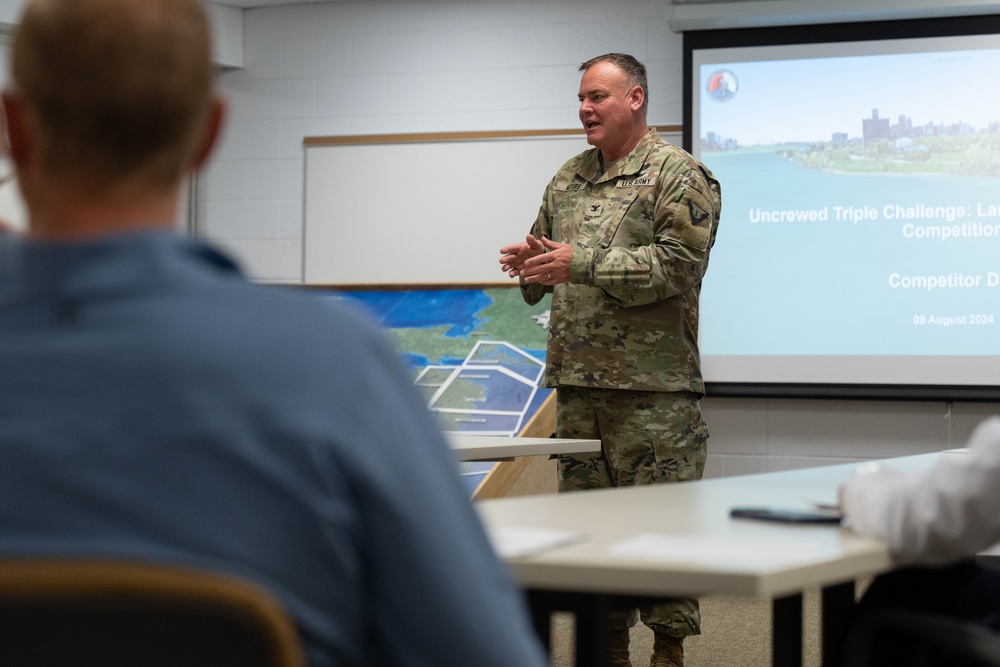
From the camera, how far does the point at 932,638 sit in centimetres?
120

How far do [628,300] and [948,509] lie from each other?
1.96 metres

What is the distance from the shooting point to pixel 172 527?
674 mm

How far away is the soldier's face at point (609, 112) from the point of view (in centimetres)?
330

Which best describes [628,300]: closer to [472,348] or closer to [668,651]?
[668,651]

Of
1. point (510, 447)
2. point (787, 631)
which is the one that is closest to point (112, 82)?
point (787, 631)

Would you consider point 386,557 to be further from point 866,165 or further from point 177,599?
point 866,165

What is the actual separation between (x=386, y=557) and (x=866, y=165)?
14.6 feet

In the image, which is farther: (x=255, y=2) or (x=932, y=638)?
(x=255, y=2)

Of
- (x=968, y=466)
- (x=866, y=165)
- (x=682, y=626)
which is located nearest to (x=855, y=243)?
(x=866, y=165)

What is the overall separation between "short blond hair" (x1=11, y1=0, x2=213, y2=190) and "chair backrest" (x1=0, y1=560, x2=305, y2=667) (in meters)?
0.26

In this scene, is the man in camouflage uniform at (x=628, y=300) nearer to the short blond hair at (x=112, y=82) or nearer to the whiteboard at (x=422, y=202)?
the whiteboard at (x=422, y=202)

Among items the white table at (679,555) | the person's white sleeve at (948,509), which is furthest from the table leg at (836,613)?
the person's white sleeve at (948,509)

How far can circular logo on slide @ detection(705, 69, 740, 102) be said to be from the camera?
492 centimetres

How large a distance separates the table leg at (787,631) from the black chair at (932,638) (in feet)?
0.31
